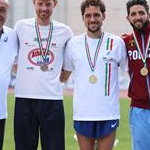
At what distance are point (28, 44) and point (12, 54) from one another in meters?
0.23

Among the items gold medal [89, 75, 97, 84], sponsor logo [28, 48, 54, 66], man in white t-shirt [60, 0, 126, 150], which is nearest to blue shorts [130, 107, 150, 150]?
man in white t-shirt [60, 0, 126, 150]

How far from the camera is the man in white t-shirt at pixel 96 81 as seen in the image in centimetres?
485

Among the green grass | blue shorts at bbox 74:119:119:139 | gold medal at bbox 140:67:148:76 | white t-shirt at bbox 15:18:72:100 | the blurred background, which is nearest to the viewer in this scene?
gold medal at bbox 140:67:148:76

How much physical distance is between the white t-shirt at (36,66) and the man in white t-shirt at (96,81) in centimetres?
21

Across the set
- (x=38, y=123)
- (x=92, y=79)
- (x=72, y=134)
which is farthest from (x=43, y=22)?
(x=72, y=134)

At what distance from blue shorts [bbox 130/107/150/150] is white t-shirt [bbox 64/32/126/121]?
205 mm

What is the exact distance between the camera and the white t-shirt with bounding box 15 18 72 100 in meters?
5.03

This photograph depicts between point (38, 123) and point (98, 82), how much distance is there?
76 cm

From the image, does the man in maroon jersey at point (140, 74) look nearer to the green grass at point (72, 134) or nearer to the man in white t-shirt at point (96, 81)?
the man in white t-shirt at point (96, 81)

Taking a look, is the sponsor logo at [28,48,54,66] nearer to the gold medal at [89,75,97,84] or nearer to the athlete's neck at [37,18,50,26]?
the athlete's neck at [37,18,50,26]

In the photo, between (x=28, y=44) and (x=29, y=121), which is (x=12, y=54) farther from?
(x=29, y=121)

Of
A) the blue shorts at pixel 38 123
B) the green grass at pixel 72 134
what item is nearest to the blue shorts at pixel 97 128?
the blue shorts at pixel 38 123

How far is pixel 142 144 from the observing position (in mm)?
4840

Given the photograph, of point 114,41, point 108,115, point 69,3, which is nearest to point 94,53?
point 114,41
